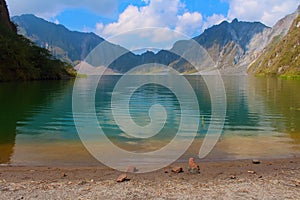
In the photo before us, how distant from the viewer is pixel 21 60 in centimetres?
12681

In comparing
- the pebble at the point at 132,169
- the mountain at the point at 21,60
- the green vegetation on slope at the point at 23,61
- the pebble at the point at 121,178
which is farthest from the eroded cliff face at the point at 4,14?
the pebble at the point at 121,178

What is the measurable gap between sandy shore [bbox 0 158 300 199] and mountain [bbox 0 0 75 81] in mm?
112016

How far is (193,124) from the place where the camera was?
32656mm

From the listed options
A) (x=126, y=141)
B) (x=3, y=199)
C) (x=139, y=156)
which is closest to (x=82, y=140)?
(x=126, y=141)

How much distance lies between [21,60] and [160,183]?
12587 cm

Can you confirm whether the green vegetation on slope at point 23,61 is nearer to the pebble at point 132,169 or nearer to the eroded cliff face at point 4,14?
the eroded cliff face at point 4,14

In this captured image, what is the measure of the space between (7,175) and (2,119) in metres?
22.1

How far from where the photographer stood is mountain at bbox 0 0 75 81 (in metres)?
120

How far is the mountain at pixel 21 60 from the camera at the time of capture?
11969 cm

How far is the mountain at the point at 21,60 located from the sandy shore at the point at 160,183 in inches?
4410

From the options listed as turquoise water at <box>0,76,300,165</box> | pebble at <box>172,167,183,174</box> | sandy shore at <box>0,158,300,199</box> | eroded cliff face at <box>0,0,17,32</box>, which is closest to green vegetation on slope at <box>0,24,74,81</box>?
eroded cliff face at <box>0,0,17,32</box>

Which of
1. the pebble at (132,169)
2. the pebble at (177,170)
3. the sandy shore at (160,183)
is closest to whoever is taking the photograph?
the sandy shore at (160,183)

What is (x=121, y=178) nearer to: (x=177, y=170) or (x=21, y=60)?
(x=177, y=170)

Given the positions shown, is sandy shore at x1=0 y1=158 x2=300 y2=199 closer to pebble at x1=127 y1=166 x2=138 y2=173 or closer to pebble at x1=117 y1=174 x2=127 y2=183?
pebble at x1=117 y1=174 x2=127 y2=183
